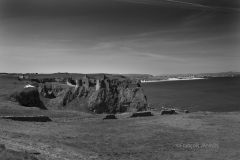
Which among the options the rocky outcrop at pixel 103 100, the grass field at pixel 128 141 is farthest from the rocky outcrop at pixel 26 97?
the grass field at pixel 128 141

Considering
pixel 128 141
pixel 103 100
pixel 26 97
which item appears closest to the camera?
pixel 128 141

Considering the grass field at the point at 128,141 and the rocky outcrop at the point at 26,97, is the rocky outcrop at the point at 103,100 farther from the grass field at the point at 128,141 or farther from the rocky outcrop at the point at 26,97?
the grass field at the point at 128,141

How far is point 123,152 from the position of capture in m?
13.8

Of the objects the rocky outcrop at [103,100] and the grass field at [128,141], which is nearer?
the grass field at [128,141]

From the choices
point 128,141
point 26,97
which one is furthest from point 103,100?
point 128,141

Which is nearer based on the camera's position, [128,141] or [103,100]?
[128,141]

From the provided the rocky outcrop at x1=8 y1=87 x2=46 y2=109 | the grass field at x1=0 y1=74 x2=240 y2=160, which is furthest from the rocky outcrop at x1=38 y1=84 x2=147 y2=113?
the grass field at x1=0 y1=74 x2=240 y2=160

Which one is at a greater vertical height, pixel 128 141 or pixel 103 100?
pixel 128 141

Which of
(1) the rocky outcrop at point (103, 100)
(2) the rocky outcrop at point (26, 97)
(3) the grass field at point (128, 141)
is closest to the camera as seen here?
(3) the grass field at point (128, 141)

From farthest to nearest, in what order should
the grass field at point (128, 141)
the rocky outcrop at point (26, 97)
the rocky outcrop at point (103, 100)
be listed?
the rocky outcrop at point (103, 100)
the rocky outcrop at point (26, 97)
the grass field at point (128, 141)

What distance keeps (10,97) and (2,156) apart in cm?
3357

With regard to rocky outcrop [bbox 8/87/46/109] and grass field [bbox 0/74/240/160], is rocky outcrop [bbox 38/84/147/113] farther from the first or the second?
grass field [bbox 0/74/240/160]

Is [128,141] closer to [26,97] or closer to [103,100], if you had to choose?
[26,97]

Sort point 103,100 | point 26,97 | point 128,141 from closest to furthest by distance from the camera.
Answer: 1. point 128,141
2. point 26,97
3. point 103,100
